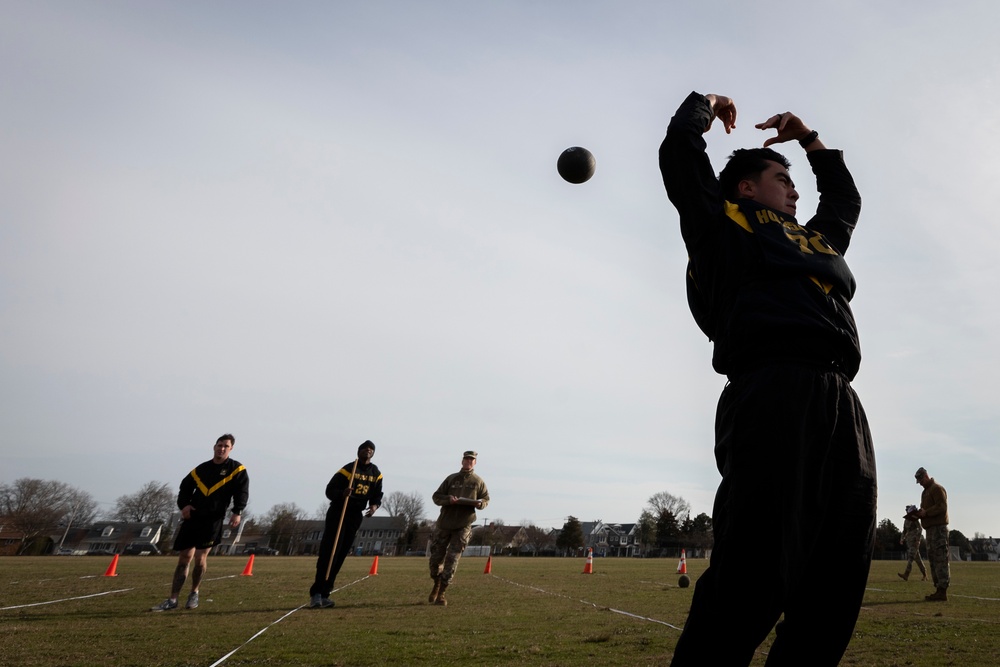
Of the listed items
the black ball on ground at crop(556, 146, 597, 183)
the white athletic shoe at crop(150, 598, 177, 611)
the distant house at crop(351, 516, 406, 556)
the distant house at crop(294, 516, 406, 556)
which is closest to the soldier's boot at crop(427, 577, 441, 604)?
the white athletic shoe at crop(150, 598, 177, 611)

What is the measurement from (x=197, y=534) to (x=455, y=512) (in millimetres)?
3503

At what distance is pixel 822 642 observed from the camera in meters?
1.82

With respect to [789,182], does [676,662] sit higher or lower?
lower

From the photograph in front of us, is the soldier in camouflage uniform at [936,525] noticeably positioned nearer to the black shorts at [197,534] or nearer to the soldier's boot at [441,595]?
the soldier's boot at [441,595]

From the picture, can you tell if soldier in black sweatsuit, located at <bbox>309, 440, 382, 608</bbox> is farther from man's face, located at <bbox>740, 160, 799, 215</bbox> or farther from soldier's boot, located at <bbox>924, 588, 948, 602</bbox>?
soldier's boot, located at <bbox>924, 588, 948, 602</bbox>

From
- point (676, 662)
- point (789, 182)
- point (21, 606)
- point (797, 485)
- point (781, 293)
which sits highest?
point (789, 182)

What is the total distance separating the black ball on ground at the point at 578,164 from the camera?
5167 millimetres

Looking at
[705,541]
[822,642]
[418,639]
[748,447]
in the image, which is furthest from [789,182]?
[705,541]

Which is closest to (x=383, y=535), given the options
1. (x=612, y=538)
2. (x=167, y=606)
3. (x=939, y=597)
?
(x=612, y=538)

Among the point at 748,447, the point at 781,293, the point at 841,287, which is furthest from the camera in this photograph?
Result: the point at 841,287

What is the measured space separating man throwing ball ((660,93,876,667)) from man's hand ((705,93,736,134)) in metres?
0.34

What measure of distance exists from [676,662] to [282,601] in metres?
7.74

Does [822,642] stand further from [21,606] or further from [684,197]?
[21,606]

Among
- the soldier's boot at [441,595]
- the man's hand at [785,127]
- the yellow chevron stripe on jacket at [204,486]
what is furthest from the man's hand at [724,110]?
the yellow chevron stripe on jacket at [204,486]
